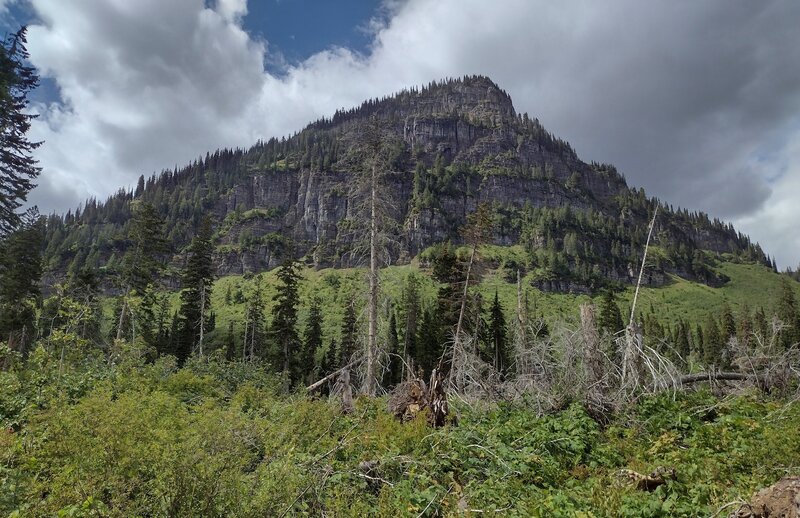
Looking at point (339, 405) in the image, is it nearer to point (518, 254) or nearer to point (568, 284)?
point (568, 284)

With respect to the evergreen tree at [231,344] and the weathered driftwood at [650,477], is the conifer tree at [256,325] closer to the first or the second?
the evergreen tree at [231,344]

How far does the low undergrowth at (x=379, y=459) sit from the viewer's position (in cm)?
502

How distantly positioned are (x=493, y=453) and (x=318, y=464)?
280 cm

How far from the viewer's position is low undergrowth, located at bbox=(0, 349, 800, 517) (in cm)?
502

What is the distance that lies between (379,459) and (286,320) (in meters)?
40.3

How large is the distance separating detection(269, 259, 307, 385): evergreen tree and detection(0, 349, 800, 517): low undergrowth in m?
33.3

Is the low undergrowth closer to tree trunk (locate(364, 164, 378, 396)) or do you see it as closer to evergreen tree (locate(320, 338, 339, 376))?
tree trunk (locate(364, 164, 378, 396))

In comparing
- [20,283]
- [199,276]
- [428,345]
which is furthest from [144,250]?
[428,345]

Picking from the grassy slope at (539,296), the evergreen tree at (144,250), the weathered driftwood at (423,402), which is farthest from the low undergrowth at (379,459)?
the grassy slope at (539,296)

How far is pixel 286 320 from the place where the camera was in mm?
45562

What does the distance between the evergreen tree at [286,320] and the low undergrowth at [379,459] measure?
33269mm

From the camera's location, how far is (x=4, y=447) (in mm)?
5652

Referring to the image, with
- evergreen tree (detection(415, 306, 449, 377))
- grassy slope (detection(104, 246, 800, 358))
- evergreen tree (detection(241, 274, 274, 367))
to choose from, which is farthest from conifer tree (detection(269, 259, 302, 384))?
grassy slope (detection(104, 246, 800, 358))

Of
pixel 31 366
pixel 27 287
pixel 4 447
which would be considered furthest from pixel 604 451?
pixel 27 287
